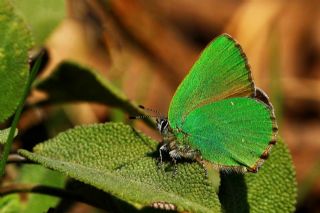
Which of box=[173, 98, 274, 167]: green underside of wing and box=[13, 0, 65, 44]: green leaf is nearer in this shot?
box=[173, 98, 274, 167]: green underside of wing

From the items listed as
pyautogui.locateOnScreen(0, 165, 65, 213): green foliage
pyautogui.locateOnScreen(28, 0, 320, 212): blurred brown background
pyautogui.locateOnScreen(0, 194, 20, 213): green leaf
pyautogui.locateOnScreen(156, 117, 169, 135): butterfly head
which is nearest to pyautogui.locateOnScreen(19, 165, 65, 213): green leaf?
pyautogui.locateOnScreen(0, 165, 65, 213): green foliage

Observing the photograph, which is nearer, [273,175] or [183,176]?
[183,176]

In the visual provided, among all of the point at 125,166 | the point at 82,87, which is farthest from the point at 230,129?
the point at 82,87

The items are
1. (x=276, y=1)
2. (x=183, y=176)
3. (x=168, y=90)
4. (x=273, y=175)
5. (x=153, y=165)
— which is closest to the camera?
(x=183, y=176)

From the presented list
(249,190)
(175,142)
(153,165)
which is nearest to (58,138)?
(153,165)

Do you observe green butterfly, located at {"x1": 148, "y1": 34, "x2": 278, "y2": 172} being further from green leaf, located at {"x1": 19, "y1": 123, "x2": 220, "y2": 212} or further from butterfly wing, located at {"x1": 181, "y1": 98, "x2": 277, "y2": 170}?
green leaf, located at {"x1": 19, "y1": 123, "x2": 220, "y2": 212}

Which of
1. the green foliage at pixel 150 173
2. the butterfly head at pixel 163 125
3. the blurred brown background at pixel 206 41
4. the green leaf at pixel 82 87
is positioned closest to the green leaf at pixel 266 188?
the green foliage at pixel 150 173

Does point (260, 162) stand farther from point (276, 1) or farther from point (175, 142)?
point (276, 1)

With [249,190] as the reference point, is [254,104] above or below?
above
